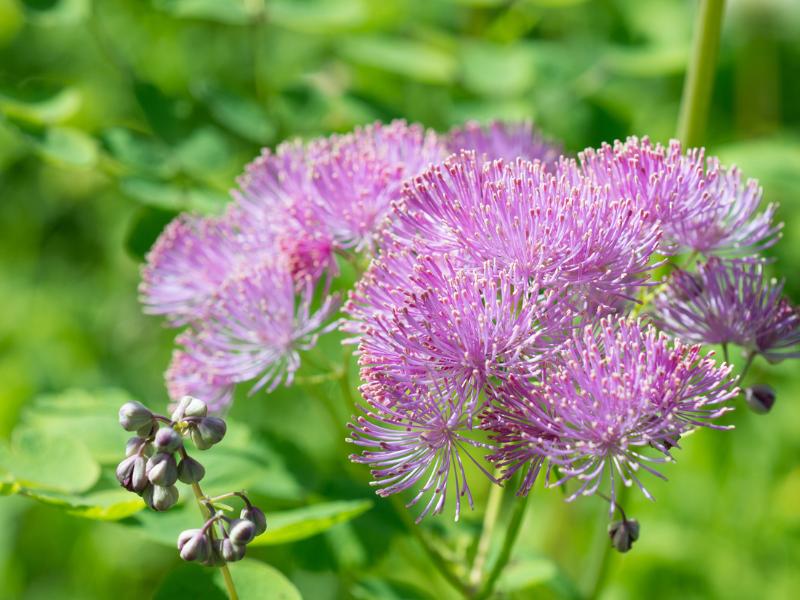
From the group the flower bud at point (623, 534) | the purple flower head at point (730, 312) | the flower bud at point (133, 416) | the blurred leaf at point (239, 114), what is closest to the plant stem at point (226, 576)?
the flower bud at point (133, 416)

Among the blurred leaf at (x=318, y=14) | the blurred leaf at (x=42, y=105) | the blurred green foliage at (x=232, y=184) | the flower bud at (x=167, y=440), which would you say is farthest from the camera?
the blurred leaf at (x=318, y=14)

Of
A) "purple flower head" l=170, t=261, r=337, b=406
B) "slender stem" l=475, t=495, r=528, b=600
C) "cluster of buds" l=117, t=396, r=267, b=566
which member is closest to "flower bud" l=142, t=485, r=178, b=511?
"cluster of buds" l=117, t=396, r=267, b=566

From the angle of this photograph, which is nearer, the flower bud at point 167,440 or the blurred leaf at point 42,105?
the flower bud at point 167,440

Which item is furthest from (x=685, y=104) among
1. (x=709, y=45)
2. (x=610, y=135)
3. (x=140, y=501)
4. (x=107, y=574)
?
(x=107, y=574)

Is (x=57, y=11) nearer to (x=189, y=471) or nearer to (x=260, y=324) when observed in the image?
(x=260, y=324)

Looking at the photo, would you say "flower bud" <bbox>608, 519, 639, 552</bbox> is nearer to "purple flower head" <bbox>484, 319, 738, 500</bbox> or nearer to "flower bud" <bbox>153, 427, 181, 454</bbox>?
"purple flower head" <bbox>484, 319, 738, 500</bbox>

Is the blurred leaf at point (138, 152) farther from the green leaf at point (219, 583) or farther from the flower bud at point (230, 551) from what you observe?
the flower bud at point (230, 551)

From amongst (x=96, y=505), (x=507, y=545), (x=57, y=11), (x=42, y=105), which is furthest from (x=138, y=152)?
(x=507, y=545)
